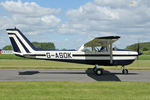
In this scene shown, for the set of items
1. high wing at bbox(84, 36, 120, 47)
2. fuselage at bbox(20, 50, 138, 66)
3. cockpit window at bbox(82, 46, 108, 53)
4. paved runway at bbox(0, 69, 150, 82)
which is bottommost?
paved runway at bbox(0, 69, 150, 82)

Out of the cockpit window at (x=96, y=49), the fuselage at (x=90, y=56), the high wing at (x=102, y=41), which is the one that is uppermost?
the high wing at (x=102, y=41)

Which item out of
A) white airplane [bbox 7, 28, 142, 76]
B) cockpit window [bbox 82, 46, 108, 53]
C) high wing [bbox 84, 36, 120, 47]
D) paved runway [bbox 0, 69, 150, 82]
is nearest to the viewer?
paved runway [bbox 0, 69, 150, 82]

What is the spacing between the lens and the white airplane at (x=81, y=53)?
650 inches

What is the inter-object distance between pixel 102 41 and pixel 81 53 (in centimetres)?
210

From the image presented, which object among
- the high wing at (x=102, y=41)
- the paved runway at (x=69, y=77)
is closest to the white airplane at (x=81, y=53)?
the high wing at (x=102, y=41)

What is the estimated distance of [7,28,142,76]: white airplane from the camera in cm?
1650

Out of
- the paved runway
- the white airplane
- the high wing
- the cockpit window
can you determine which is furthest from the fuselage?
the paved runway

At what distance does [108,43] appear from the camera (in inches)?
634

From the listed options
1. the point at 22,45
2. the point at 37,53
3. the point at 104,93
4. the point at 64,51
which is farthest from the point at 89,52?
the point at 104,93

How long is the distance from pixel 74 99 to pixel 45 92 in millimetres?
1693

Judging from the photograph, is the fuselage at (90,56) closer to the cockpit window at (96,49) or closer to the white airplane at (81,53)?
the white airplane at (81,53)

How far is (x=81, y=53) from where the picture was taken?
659 inches

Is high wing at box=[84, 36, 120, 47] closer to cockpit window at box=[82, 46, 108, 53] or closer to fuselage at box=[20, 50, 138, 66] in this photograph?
cockpit window at box=[82, 46, 108, 53]

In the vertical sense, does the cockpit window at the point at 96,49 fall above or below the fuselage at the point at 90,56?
above
